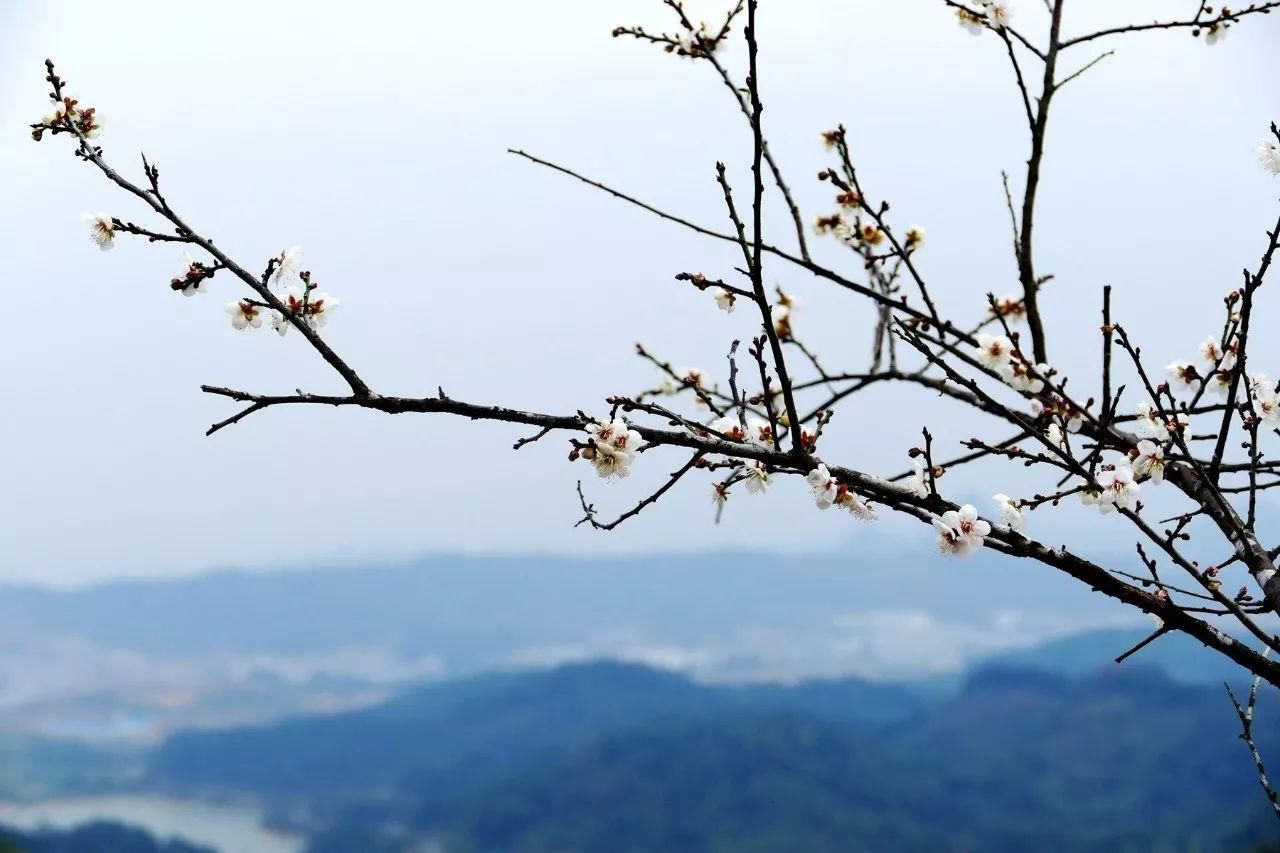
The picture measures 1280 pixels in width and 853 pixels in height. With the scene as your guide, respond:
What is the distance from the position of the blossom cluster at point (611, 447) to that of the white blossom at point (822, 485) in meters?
0.33

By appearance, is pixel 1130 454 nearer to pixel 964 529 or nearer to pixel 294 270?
pixel 964 529

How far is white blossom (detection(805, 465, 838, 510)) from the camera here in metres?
2.09

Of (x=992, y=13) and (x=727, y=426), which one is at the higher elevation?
(x=992, y=13)

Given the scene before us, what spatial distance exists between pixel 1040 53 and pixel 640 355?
1.57 m

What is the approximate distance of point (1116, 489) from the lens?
233cm

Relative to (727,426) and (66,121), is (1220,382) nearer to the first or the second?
(727,426)

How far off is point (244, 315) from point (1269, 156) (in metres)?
2.39

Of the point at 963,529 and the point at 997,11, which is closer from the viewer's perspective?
the point at 963,529

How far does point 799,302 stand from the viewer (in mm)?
3990

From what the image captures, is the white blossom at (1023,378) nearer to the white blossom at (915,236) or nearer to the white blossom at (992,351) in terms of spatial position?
the white blossom at (992,351)

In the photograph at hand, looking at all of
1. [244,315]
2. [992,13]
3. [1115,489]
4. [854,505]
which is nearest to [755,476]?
[854,505]

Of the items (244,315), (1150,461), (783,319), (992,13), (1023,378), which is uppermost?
(992,13)

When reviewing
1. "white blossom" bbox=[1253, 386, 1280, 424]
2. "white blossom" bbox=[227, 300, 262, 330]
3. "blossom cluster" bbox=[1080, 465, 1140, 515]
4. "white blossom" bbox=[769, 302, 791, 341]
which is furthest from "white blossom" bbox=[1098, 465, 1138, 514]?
"white blossom" bbox=[227, 300, 262, 330]

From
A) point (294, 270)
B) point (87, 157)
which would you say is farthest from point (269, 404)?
point (87, 157)
